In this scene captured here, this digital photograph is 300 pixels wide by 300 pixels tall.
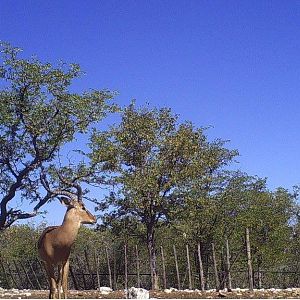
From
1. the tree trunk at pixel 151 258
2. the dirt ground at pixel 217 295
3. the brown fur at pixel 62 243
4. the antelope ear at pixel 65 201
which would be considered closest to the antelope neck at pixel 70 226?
the brown fur at pixel 62 243

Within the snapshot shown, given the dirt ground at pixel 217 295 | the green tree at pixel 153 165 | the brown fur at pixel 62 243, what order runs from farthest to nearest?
the green tree at pixel 153 165, the dirt ground at pixel 217 295, the brown fur at pixel 62 243

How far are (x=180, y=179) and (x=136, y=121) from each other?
12.4ft

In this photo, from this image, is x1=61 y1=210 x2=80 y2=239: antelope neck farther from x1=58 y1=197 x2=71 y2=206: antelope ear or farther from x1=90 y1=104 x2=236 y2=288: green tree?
x1=90 y1=104 x2=236 y2=288: green tree

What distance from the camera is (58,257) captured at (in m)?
12.5

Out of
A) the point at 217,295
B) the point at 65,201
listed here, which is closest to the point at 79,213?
the point at 65,201

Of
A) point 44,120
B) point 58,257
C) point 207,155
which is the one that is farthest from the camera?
point 207,155

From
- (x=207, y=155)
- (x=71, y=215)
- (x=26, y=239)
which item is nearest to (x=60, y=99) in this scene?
(x=71, y=215)

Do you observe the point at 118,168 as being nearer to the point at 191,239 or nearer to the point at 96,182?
the point at 96,182

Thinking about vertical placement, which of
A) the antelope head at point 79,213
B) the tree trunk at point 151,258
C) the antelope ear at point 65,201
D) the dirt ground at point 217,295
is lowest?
the dirt ground at point 217,295

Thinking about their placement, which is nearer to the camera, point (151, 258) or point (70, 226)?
point (70, 226)

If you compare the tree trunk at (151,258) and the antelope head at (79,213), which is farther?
the tree trunk at (151,258)

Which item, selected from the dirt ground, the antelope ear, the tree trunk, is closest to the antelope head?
the antelope ear

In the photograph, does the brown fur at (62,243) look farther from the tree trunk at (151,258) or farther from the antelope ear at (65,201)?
the tree trunk at (151,258)

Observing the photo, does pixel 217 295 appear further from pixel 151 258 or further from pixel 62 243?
pixel 151 258
